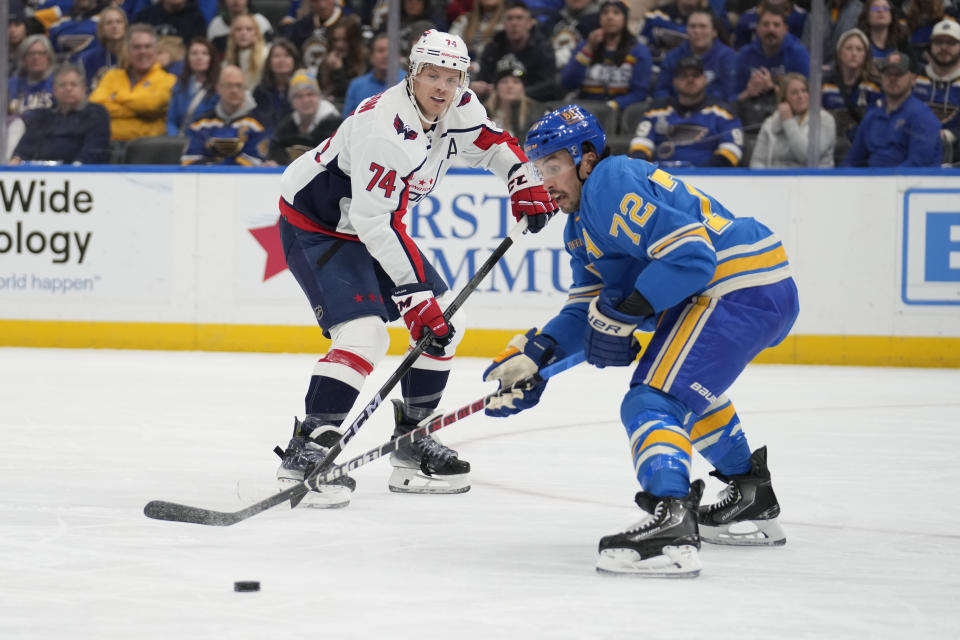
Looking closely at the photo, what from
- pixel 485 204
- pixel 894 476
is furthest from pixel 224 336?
pixel 894 476

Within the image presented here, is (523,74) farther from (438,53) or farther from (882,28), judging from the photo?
(438,53)

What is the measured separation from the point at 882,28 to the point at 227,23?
12.4 ft

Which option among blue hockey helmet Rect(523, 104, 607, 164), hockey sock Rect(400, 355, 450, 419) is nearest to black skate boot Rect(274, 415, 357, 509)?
hockey sock Rect(400, 355, 450, 419)

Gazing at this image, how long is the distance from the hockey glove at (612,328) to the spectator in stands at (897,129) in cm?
433

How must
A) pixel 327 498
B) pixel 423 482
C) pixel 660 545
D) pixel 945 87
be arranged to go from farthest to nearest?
pixel 945 87
pixel 423 482
pixel 327 498
pixel 660 545

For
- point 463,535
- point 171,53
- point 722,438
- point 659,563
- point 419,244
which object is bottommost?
point 419,244

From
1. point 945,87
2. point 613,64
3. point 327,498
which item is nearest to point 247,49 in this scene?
point 613,64

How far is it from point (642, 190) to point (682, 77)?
4.45 meters

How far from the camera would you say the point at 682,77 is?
6883 mm

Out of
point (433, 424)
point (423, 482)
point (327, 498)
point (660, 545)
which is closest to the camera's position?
point (660, 545)

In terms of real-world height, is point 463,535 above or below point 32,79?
below

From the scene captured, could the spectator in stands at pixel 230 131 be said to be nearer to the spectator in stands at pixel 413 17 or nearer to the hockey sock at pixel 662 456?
the spectator in stands at pixel 413 17

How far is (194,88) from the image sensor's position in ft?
25.3

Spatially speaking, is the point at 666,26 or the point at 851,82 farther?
the point at 666,26
